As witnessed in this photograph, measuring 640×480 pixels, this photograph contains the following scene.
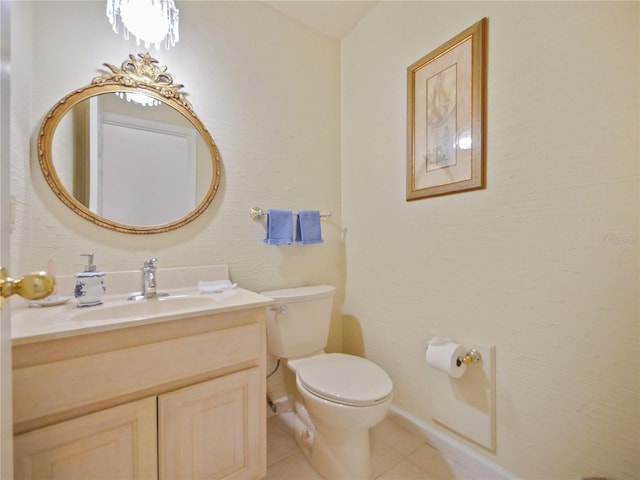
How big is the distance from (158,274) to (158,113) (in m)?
0.77

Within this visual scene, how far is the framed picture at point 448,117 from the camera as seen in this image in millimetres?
1165

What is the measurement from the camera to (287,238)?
156 cm

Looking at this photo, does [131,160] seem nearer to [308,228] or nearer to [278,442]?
[308,228]

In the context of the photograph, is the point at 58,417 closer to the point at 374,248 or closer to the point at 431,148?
the point at 374,248

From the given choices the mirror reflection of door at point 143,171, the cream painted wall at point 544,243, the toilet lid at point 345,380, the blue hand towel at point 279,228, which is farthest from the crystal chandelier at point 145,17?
the toilet lid at point 345,380

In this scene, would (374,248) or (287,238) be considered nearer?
(287,238)

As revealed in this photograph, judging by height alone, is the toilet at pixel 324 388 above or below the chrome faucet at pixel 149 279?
below

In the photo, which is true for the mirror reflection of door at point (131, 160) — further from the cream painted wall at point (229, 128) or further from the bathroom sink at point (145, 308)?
the bathroom sink at point (145, 308)

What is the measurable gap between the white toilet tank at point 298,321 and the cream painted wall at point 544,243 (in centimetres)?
44

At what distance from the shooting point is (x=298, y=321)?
1.44 meters

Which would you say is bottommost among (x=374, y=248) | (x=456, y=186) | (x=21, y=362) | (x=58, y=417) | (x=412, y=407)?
(x=412, y=407)

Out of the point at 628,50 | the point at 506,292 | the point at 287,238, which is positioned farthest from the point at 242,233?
the point at 628,50

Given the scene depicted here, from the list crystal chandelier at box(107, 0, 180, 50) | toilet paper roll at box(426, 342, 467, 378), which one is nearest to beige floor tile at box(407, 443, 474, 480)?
toilet paper roll at box(426, 342, 467, 378)

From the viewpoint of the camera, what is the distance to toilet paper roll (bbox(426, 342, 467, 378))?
115cm
